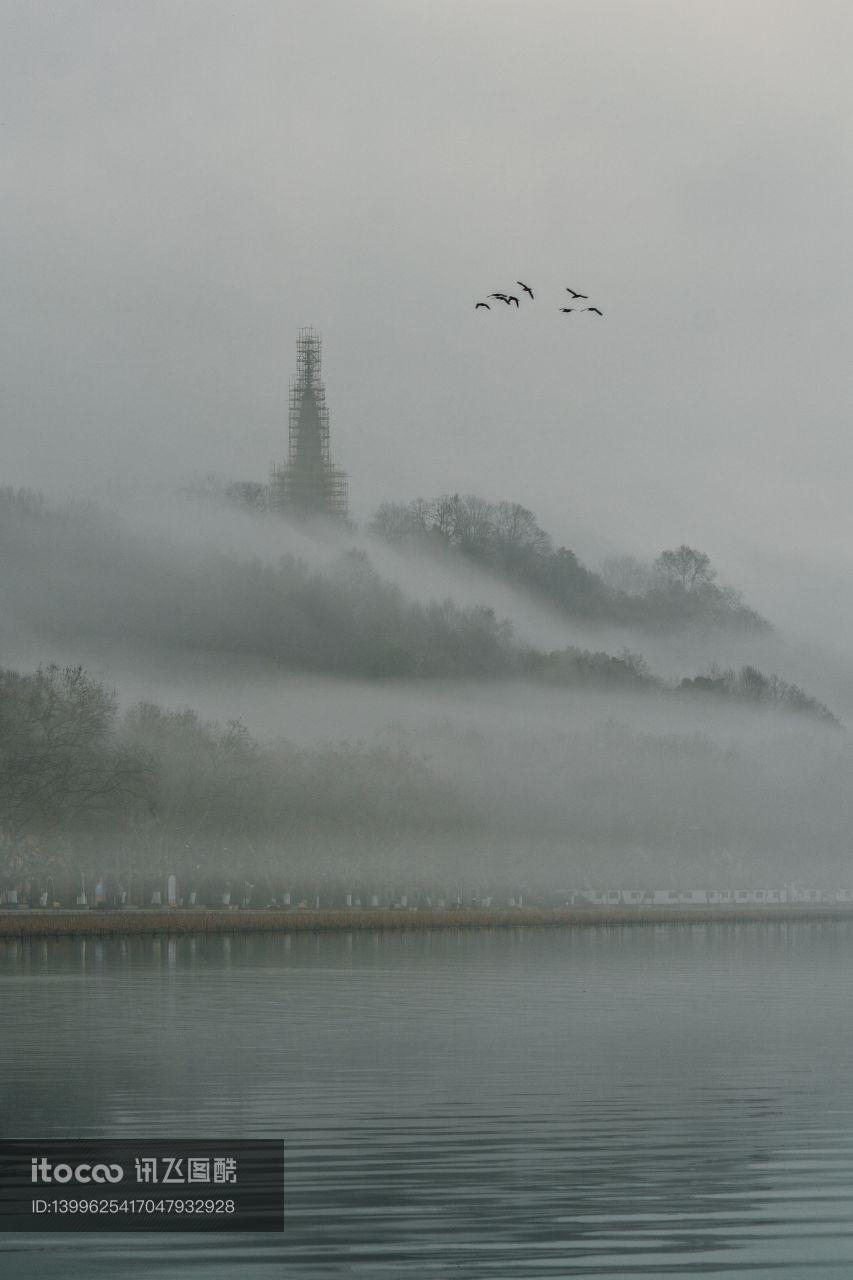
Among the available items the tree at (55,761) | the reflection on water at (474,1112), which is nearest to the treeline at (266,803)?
the tree at (55,761)

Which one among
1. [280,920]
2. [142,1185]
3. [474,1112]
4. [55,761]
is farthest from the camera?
[280,920]

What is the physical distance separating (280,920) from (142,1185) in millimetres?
137766

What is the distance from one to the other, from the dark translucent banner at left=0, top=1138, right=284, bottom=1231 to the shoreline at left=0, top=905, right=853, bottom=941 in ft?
358

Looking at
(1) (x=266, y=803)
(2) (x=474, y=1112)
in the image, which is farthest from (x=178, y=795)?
(2) (x=474, y=1112)

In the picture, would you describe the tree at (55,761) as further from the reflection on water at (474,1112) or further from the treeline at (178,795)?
the reflection on water at (474,1112)

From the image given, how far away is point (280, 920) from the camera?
165625 millimetres

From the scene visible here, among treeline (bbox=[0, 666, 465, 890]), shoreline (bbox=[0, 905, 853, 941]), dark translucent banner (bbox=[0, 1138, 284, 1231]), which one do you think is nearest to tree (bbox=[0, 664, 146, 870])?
treeline (bbox=[0, 666, 465, 890])

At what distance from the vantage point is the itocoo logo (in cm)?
2917

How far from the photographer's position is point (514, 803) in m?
190

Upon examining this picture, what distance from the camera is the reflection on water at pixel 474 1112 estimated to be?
2481 cm

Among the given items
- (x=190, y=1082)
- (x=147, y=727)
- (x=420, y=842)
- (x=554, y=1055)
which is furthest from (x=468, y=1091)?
(x=420, y=842)

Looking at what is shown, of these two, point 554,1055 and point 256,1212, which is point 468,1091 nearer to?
point 554,1055

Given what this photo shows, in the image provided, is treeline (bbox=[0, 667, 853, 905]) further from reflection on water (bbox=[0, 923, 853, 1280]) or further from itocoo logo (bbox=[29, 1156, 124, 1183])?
itocoo logo (bbox=[29, 1156, 124, 1183])

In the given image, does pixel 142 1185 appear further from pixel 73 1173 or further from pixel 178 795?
pixel 178 795
